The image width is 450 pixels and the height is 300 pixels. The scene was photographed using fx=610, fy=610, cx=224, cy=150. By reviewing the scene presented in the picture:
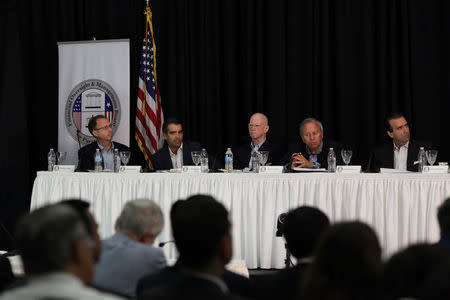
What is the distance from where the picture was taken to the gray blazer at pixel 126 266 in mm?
2379

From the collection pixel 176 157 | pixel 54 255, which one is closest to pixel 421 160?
pixel 176 157

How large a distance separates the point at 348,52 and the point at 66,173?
348 centimetres

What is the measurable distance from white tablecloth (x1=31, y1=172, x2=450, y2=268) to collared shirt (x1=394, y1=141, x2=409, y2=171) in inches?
37.7

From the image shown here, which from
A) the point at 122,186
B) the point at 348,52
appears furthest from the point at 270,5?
the point at 122,186

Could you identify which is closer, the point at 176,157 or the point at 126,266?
the point at 126,266

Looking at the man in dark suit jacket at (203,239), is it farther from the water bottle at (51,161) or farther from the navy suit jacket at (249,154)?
the navy suit jacket at (249,154)

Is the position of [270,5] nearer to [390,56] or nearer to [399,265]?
[390,56]

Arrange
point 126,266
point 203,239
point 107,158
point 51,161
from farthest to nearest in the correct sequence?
point 107,158, point 51,161, point 126,266, point 203,239

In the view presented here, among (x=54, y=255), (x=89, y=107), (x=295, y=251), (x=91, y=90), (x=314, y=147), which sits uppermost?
(x=91, y=90)

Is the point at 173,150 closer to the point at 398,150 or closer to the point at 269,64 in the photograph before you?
the point at 269,64

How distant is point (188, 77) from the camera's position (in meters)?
7.20

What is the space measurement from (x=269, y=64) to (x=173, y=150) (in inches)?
68.9

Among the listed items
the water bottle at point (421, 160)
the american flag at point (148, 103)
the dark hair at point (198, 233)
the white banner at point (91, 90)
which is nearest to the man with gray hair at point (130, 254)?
the dark hair at point (198, 233)

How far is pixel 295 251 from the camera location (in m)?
2.12
